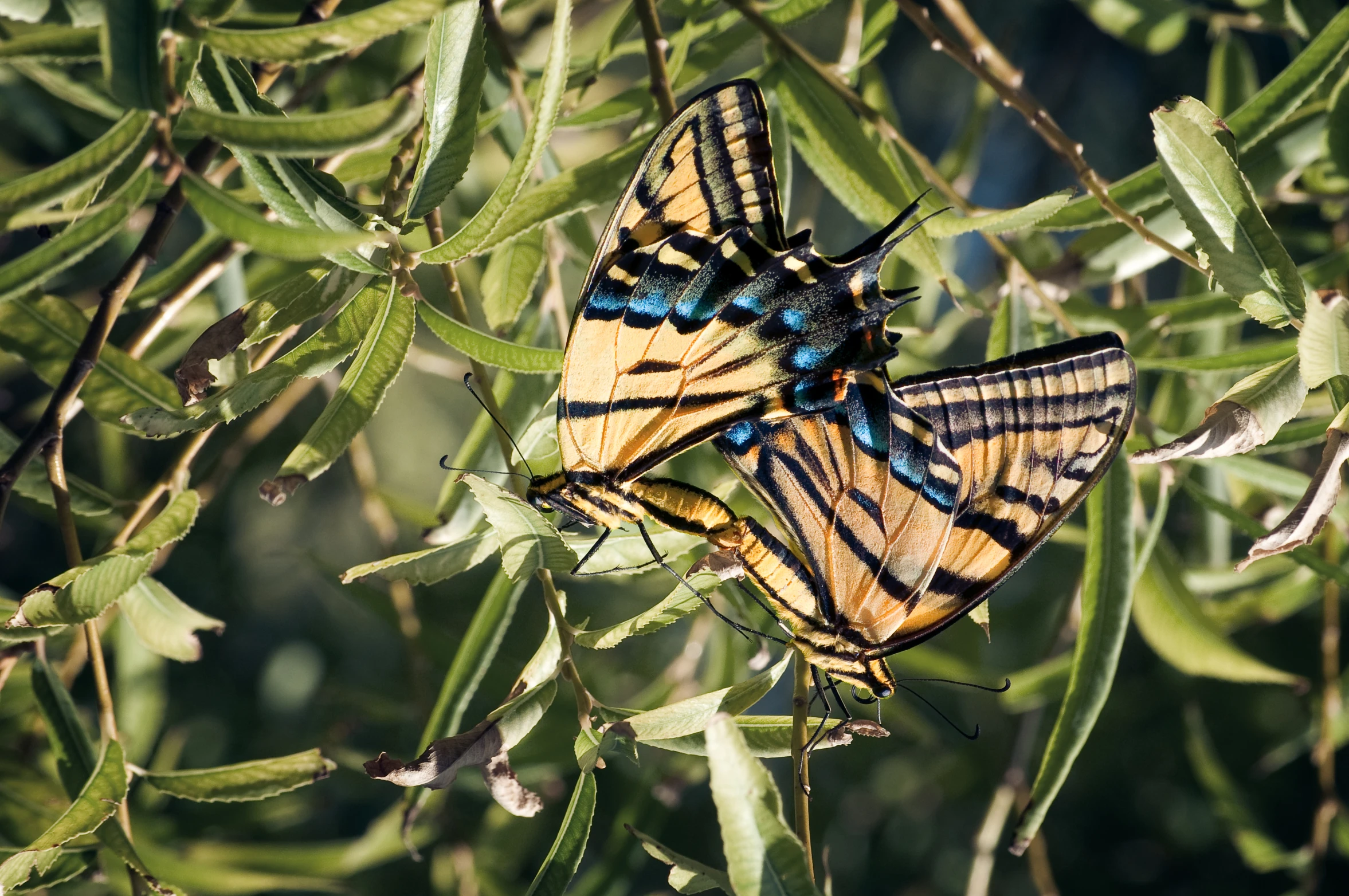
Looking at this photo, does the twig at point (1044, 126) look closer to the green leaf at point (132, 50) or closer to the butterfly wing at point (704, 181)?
the butterfly wing at point (704, 181)

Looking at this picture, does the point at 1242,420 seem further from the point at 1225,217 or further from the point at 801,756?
the point at 801,756

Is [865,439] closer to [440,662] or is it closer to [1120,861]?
[440,662]

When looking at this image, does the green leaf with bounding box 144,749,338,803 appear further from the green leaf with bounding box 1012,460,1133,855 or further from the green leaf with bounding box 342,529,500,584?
the green leaf with bounding box 1012,460,1133,855

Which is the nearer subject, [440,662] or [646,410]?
[646,410]

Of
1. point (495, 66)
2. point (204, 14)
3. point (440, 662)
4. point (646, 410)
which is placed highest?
point (495, 66)

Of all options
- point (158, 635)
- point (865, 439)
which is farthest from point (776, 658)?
point (158, 635)

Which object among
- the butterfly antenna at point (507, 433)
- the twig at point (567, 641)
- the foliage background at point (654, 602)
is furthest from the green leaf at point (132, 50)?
the twig at point (567, 641)

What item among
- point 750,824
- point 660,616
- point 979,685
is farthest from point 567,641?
point 979,685
